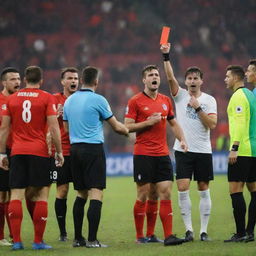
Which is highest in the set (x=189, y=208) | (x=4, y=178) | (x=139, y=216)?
(x=4, y=178)

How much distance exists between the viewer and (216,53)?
32.0m

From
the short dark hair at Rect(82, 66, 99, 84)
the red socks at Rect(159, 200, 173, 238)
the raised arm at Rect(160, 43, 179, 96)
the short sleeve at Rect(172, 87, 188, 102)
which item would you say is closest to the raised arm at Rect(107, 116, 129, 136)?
the short dark hair at Rect(82, 66, 99, 84)

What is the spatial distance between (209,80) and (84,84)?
2271 centimetres

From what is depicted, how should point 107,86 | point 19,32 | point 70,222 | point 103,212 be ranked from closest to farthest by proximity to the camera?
point 70,222, point 103,212, point 107,86, point 19,32

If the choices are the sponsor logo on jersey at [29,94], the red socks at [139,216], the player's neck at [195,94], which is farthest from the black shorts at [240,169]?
the sponsor logo on jersey at [29,94]

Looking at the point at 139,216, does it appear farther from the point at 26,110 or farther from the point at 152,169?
the point at 26,110

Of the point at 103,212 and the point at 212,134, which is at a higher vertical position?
the point at 212,134

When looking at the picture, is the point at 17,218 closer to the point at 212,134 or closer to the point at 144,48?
the point at 212,134

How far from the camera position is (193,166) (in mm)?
9281

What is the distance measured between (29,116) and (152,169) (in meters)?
1.82

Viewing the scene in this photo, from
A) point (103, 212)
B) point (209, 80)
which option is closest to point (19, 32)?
point (209, 80)

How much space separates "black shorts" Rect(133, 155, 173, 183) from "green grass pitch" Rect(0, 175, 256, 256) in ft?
2.86

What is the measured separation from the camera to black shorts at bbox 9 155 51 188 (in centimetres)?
816

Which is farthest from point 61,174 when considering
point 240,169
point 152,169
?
point 240,169
